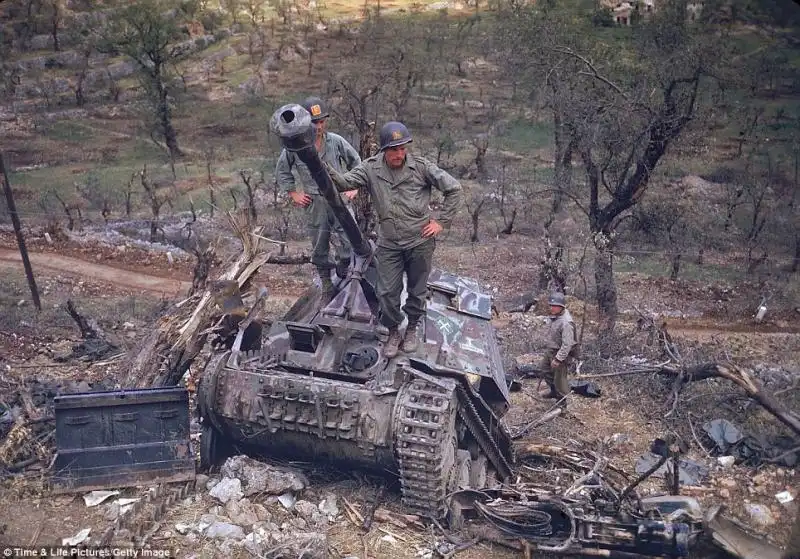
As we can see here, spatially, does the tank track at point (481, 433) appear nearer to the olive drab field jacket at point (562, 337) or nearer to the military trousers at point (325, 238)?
the olive drab field jacket at point (562, 337)

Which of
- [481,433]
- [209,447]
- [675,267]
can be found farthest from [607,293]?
[209,447]

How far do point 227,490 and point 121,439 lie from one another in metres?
1.19

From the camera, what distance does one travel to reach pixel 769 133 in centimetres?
A: 2988

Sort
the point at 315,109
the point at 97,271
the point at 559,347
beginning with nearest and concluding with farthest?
the point at 315,109, the point at 559,347, the point at 97,271

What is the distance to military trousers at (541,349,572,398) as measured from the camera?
37.0 feet

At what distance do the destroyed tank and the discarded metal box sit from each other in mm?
402

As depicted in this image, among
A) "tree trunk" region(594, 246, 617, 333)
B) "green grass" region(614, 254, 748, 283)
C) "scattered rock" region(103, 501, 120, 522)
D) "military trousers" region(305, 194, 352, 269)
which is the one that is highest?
"military trousers" region(305, 194, 352, 269)

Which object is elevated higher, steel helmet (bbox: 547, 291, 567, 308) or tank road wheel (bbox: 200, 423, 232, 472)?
steel helmet (bbox: 547, 291, 567, 308)

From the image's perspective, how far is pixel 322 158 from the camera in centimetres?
964

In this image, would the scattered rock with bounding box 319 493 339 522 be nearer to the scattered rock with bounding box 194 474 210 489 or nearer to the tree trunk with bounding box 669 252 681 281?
the scattered rock with bounding box 194 474 210 489

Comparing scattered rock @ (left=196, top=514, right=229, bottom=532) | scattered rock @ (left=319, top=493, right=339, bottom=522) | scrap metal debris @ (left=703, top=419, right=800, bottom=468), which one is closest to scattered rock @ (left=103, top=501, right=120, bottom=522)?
scattered rock @ (left=196, top=514, right=229, bottom=532)

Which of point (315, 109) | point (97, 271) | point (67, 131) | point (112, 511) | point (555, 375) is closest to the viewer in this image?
point (112, 511)

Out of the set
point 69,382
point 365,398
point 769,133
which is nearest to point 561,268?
point 365,398

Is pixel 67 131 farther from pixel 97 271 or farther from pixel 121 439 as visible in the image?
pixel 121 439
